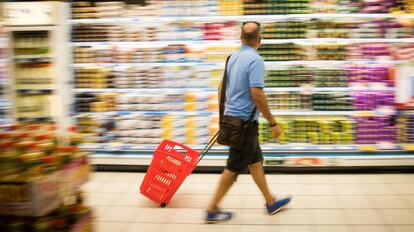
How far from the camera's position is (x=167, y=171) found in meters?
4.72

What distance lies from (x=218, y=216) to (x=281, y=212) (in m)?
0.58

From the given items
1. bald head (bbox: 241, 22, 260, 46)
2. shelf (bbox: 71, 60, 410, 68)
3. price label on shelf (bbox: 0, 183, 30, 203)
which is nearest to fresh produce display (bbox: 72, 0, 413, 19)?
shelf (bbox: 71, 60, 410, 68)

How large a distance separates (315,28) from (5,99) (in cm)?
354

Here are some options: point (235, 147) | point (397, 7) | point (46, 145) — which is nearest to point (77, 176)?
point (46, 145)

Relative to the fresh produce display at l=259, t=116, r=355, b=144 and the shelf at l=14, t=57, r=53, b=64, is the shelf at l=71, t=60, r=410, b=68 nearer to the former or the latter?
the shelf at l=14, t=57, r=53, b=64

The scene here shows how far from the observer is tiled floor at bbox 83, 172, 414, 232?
4.19m

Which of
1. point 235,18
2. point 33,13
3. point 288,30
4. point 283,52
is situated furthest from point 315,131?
point 33,13

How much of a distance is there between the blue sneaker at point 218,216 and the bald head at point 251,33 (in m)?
1.42

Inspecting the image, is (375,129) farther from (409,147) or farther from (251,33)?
(251,33)

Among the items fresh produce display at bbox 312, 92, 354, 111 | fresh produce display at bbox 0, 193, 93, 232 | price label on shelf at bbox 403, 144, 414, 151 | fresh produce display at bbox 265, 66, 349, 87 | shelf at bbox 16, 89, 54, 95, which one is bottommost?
price label on shelf at bbox 403, 144, 414, 151

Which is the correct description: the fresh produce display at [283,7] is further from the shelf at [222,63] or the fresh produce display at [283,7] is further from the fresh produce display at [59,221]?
the fresh produce display at [59,221]

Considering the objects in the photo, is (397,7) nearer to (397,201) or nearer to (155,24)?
(397,201)

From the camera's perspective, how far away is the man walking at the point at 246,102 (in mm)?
4027

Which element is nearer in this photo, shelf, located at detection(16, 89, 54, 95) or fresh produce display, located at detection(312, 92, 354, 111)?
fresh produce display, located at detection(312, 92, 354, 111)
